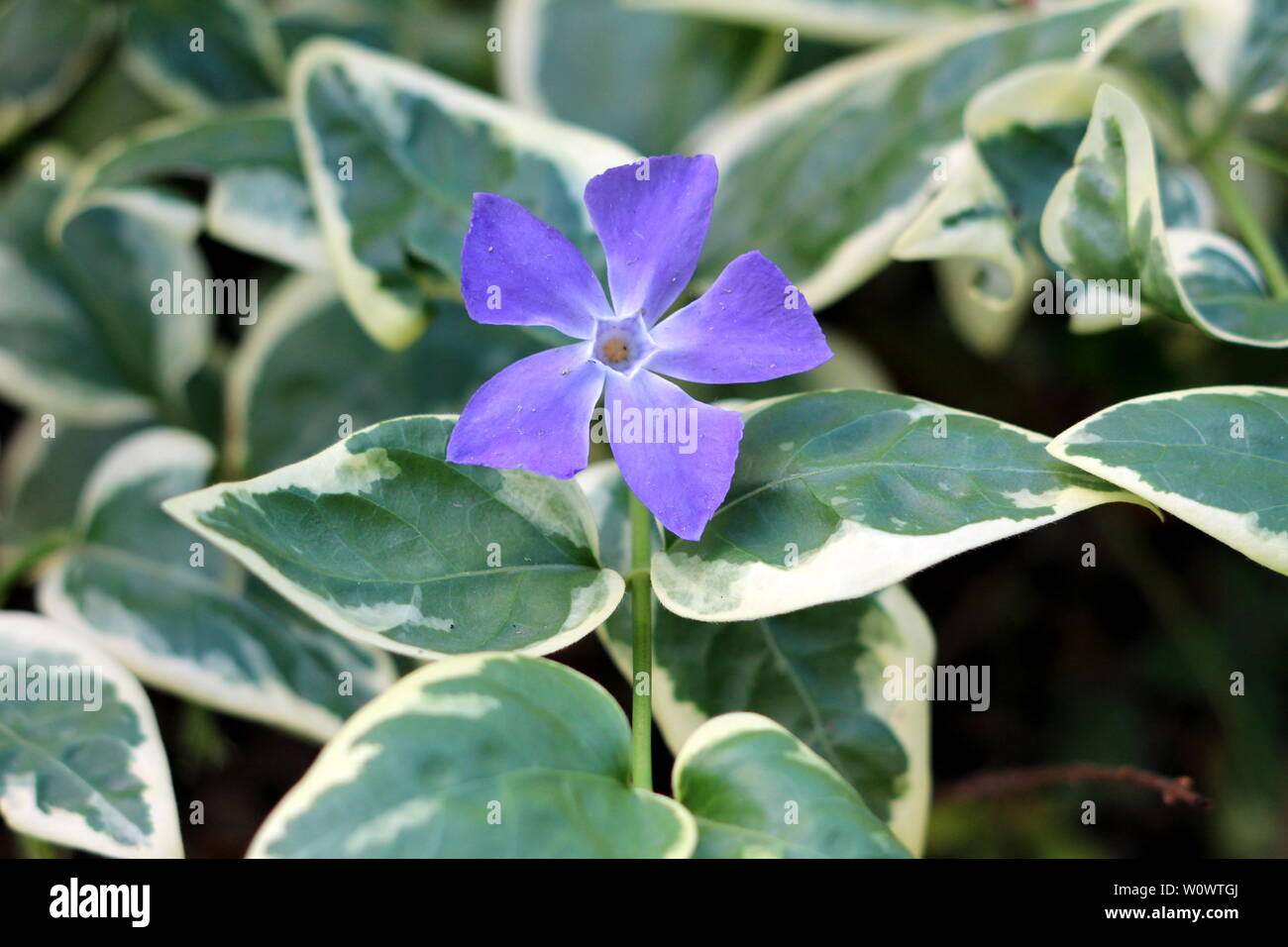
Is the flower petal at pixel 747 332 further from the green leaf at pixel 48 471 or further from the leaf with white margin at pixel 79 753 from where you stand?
the green leaf at pixel 48 471

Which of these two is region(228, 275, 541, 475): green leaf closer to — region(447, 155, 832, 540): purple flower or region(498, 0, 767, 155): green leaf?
region(498, 0, 767, 155): green leaf

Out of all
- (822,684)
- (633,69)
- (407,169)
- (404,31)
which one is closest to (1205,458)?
(822,684)

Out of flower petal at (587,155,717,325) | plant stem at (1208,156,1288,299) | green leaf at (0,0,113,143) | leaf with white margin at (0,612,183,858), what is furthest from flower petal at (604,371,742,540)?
green leaf at (0,0,113,143)

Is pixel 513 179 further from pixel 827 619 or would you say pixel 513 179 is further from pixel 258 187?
pixel 827 619

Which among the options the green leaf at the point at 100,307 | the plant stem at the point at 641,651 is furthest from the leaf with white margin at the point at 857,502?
the green leaf at the point at 100,307

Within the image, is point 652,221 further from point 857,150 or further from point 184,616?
point 184,616

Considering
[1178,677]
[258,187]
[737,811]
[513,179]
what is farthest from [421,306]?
[1178,677]
